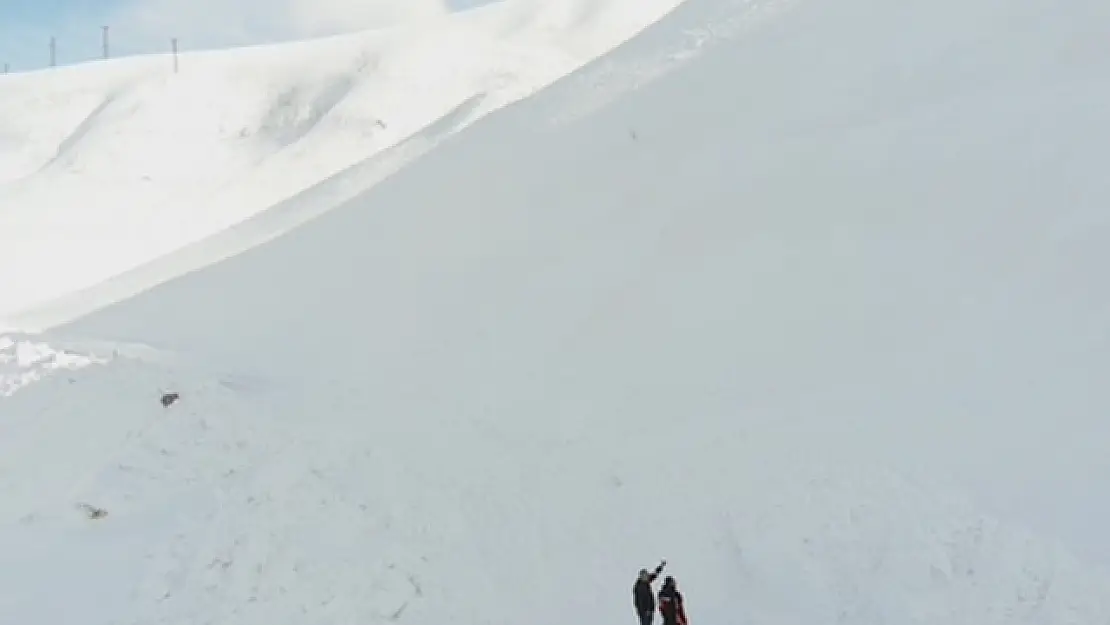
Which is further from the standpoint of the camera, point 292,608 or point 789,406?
point 789,406

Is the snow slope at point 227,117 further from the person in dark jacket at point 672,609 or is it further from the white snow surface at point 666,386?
the person in dark jacket at point 672,609

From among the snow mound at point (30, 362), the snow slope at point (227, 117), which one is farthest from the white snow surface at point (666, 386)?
the snow slope at point (227, 117)

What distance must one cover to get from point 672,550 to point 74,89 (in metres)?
72.0

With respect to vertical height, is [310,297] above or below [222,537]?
below

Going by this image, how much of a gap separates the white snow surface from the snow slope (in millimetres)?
23796

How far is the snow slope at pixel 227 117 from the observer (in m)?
47.6

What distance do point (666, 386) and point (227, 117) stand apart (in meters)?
55.7

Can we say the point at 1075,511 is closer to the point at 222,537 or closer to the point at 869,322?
the point at 869,322

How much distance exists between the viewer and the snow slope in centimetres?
4759

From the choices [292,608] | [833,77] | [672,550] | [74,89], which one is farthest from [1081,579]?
[74,89]

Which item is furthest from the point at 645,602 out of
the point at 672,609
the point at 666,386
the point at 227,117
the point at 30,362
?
the point at 227,117

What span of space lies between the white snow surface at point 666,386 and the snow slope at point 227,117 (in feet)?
78.1

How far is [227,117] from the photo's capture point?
64.1 meters

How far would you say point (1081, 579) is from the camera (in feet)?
33.1
